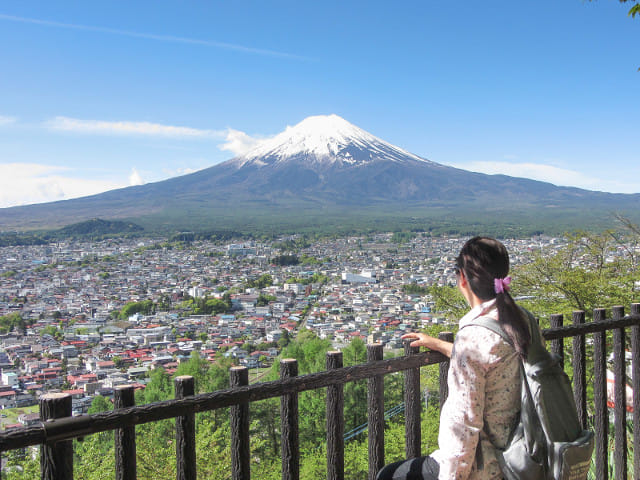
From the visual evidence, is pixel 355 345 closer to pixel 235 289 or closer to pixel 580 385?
pixel 580 385

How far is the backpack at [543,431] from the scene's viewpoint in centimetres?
175

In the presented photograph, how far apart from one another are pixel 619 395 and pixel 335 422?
6.57ft

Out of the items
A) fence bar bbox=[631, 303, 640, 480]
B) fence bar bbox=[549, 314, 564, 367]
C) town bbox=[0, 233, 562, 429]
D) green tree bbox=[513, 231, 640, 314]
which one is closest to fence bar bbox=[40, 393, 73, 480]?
fence bar bbox=[549, 314, 564, 367]

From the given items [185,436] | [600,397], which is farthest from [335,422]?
[600,397]

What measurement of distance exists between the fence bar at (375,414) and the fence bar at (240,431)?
0.55 meters

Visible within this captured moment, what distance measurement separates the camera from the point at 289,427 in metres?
2.13

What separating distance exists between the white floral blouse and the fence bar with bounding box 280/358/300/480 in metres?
0.58

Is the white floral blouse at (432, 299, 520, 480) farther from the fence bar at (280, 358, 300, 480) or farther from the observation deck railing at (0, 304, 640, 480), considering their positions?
the fence bar at (280, 358, 300, 480)

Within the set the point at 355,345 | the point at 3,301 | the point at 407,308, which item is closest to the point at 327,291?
the point at 407,308

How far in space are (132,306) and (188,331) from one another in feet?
51.8

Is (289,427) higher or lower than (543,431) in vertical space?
lower

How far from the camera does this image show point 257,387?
192 centimetres

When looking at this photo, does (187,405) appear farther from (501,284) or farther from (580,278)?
(580,278)

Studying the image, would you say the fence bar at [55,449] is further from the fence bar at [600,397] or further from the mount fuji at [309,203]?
the mount fuji at [309,203]
